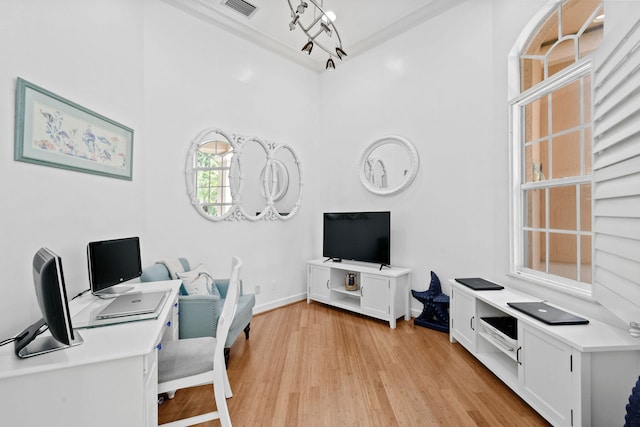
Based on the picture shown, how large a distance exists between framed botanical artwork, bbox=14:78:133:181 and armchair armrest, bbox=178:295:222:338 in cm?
117

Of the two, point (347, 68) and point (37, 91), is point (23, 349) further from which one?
point (347, 68)

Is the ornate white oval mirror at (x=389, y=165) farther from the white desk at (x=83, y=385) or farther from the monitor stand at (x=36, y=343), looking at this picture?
the monitor stand at (x=36, y=343)

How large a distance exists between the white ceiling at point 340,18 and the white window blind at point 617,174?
7.07ft

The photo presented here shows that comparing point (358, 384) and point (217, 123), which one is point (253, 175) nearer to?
point (217, 123)

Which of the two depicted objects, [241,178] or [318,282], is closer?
[241,178]

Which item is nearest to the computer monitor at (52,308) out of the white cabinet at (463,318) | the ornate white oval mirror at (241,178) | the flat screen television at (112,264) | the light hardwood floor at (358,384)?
the flat screen television at (112,264)

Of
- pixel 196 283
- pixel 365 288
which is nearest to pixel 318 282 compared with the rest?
pixel 365 288

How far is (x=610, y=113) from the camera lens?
1.52 meters

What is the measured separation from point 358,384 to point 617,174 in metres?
2.00

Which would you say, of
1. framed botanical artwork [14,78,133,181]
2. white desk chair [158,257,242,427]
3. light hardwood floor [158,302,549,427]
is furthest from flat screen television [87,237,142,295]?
light hardwood floor [158,302,549,427]

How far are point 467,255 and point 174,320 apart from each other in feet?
9.03

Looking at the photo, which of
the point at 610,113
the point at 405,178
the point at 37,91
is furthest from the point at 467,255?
the point at 37,91

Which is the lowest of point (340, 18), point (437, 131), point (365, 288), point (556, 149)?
point (365, 288)

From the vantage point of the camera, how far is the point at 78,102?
1.92 m
